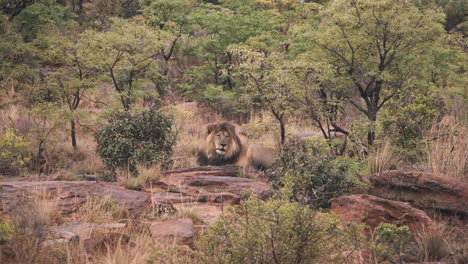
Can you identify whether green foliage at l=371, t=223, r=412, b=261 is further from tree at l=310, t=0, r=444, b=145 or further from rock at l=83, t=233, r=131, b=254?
tree at l=310, t=0, r=444, b=145

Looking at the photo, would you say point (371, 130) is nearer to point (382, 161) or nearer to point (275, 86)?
point (382, 161)

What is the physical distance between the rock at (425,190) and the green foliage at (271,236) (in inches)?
131

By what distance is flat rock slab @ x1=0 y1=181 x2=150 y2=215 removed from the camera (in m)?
6.82

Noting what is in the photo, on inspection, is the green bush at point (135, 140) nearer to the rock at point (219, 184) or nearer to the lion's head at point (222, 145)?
the lion's head at point (222, 145)

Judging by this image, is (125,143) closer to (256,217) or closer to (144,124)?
(144,124)

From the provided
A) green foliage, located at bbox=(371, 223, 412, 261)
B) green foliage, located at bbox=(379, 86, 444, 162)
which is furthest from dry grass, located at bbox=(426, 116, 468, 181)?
green foliage, located at bbox=(371, 223, 412, 261)

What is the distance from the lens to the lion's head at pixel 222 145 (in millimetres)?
12602

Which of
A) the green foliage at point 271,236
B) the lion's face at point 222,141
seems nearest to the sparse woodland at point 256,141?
the green foliage at point 271,236

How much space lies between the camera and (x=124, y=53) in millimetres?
14742

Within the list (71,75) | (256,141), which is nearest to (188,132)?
(71,75)

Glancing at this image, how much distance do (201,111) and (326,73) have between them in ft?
31.4

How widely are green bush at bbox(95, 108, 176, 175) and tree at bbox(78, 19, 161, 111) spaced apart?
2.51 metres

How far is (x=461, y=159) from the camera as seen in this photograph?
7.96 m

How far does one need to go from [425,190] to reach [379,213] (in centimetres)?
122
